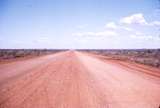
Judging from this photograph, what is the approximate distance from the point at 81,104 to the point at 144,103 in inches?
81.3

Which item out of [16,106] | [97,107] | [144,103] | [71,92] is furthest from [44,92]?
[144,103]

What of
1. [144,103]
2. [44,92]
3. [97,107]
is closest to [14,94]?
[44,92]

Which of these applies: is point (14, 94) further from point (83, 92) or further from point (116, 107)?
point (116, 107)

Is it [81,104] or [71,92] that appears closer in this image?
[81,104]

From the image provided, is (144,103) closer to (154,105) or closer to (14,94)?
(154,105)

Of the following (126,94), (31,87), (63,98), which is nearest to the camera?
(63,98)

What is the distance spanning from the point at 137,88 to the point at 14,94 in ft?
17.2

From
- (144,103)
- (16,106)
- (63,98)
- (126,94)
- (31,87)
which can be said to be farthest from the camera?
(31,87)

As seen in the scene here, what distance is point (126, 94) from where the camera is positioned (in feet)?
28.1

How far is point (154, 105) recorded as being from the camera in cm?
697

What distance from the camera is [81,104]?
6.93m

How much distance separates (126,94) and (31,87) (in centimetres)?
404

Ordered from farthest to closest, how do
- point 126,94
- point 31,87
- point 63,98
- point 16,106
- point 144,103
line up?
point 31,87
point 126,94
point 63,98
point 144,103
point 16,106

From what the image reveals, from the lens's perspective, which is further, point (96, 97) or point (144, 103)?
point (96, 97)
